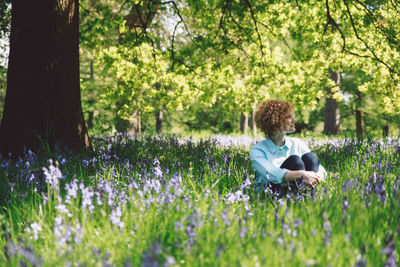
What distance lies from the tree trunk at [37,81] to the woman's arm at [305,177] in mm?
3256

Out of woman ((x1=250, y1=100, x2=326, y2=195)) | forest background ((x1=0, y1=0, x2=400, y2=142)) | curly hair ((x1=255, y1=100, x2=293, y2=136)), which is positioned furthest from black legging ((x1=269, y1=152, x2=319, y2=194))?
forest background ((x1=0, y1=0, x2=400, y2=142))

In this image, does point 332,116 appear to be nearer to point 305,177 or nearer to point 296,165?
point 296,165

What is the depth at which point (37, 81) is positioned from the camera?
458cm

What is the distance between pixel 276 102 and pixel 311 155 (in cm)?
77

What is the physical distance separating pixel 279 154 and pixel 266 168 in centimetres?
56

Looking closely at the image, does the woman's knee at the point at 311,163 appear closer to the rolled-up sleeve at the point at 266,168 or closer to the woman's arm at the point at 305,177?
the woman's arm at the point at 305,177

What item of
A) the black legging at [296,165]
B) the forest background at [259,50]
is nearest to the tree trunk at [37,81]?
the forest background at [259,50]

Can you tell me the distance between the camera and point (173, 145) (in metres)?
6.76

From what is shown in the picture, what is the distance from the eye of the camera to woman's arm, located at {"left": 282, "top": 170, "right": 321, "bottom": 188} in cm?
303

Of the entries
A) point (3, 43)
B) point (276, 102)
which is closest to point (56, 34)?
point (276, 102)

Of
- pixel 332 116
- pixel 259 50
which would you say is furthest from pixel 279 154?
pixel 332 116

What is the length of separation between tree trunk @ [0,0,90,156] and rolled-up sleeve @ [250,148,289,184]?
285 centimetres

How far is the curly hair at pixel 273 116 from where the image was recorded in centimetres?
364

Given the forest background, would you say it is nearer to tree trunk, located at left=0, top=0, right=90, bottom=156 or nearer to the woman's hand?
tree trunk, located at left=0, top=0, right=90, bottom=156
